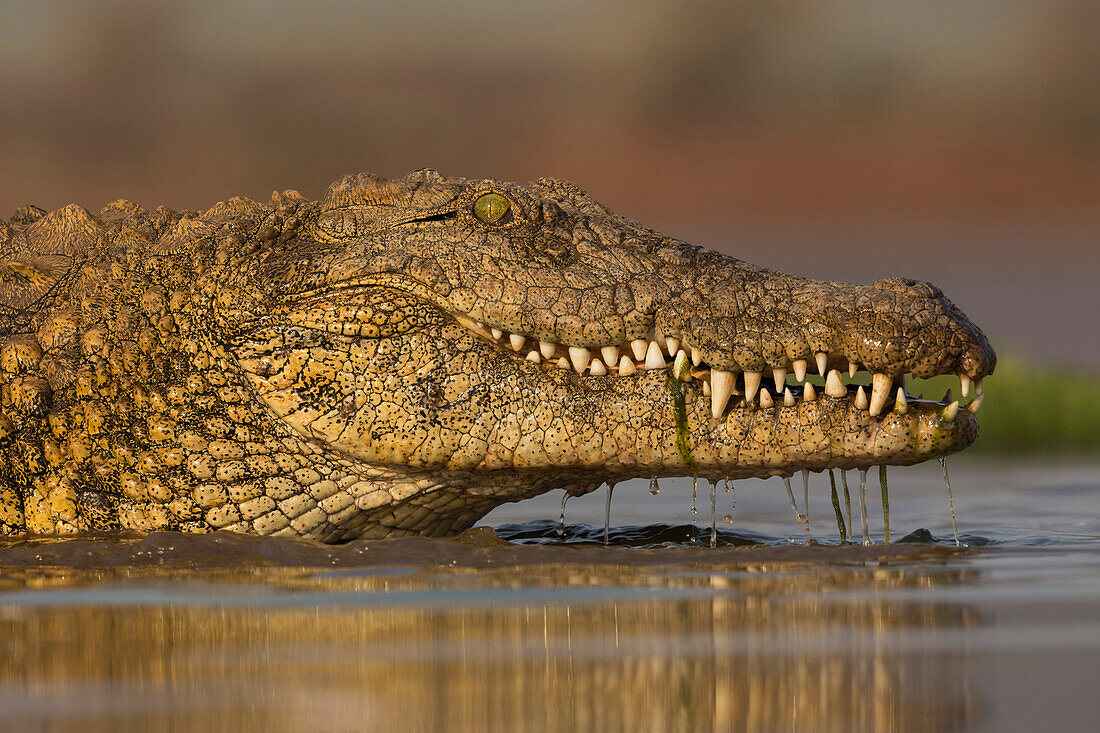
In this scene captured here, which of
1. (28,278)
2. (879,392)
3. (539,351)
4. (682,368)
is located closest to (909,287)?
(879,392)

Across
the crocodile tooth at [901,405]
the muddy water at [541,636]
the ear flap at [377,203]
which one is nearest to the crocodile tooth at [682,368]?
the muddy water at [541,636]

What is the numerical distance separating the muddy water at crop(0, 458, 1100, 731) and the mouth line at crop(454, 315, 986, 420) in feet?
1.79

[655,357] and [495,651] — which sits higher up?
[655,357]

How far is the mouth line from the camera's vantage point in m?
4.77

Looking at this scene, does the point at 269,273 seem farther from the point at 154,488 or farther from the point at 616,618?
the point at 616,618

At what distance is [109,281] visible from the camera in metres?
5.64

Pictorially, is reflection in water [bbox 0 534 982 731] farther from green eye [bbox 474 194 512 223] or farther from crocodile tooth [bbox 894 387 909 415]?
green eye [bbox 474 194 512 223]

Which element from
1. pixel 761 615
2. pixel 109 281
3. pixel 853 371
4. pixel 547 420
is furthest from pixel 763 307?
pixel 109 281

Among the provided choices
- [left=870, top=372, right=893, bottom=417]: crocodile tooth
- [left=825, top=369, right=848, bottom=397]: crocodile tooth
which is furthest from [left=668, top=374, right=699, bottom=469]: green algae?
[left=870, top=372, right=893, bottom=417]: crocodile tooth

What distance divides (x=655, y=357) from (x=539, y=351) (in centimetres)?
46

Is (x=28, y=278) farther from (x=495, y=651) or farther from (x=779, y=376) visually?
(x=495, y=651)

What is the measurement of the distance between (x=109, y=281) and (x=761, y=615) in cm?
356

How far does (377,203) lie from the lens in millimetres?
5480

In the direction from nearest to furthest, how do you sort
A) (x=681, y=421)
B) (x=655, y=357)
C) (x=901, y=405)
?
1. (x=901, y=405)
2. (x=681, y=421)
3. (x=655, y=357)
